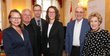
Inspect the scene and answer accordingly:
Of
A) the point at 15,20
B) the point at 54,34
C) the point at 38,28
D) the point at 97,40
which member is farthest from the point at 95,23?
the point at 38,28

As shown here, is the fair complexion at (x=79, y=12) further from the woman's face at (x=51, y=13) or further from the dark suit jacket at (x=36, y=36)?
the dark suit jacket at (x=36, y=36)

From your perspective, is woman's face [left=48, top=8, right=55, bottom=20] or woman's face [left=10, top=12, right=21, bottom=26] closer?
woman's face [left=10, top=12, right=21, bottom=26]

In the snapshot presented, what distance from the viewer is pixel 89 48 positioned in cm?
364

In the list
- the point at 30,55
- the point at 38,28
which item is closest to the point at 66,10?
the point at 38,28

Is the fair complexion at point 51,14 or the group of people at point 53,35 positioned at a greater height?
the fair complexion at point 51,14

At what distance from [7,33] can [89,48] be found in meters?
1.15

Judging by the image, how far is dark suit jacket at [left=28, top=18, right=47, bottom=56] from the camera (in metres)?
4.45

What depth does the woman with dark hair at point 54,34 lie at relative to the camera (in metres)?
4.27

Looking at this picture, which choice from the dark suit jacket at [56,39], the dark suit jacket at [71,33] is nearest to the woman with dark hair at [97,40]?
the dark suit jacket at [71,33]

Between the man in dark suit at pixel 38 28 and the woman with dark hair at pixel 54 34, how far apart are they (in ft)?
0.48

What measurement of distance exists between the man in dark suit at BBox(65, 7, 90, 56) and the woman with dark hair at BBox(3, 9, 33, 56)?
892 mm

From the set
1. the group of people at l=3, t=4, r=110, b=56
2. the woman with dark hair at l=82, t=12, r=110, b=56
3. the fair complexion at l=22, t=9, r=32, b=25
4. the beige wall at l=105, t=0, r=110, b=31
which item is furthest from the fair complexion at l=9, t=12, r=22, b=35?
the beige wall at l=105, t=0, r=110, b=31

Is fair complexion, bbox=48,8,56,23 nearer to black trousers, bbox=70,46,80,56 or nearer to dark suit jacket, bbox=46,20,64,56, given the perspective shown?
dark suit jacket, bbox=46,20,64,56

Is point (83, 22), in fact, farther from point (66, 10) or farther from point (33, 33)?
point (66, 10)
